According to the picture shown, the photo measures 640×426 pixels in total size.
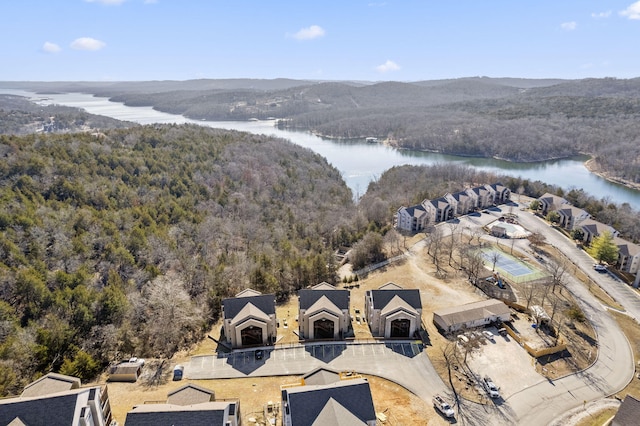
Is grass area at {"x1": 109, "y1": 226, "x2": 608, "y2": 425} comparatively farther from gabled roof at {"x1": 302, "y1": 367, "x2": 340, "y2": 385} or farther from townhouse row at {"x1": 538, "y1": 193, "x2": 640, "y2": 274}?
townhouse row at {"x1": 538, "y1": 193, "x2": 640, "y2": 274}

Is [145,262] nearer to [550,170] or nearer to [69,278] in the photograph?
[69,278]

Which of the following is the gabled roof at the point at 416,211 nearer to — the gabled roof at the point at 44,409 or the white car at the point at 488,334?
the white car at the point at 488,334

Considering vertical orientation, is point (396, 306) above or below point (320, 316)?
above

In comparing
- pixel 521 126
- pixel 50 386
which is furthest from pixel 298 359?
pixel 521 126

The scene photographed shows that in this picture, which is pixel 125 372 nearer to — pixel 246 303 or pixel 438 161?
pixel 246 303

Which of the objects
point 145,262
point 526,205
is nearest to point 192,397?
point 145,262

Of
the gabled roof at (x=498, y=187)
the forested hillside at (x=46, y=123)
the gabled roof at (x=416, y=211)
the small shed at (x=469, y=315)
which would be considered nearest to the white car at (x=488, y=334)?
the small shed at (x=469, y=315)
